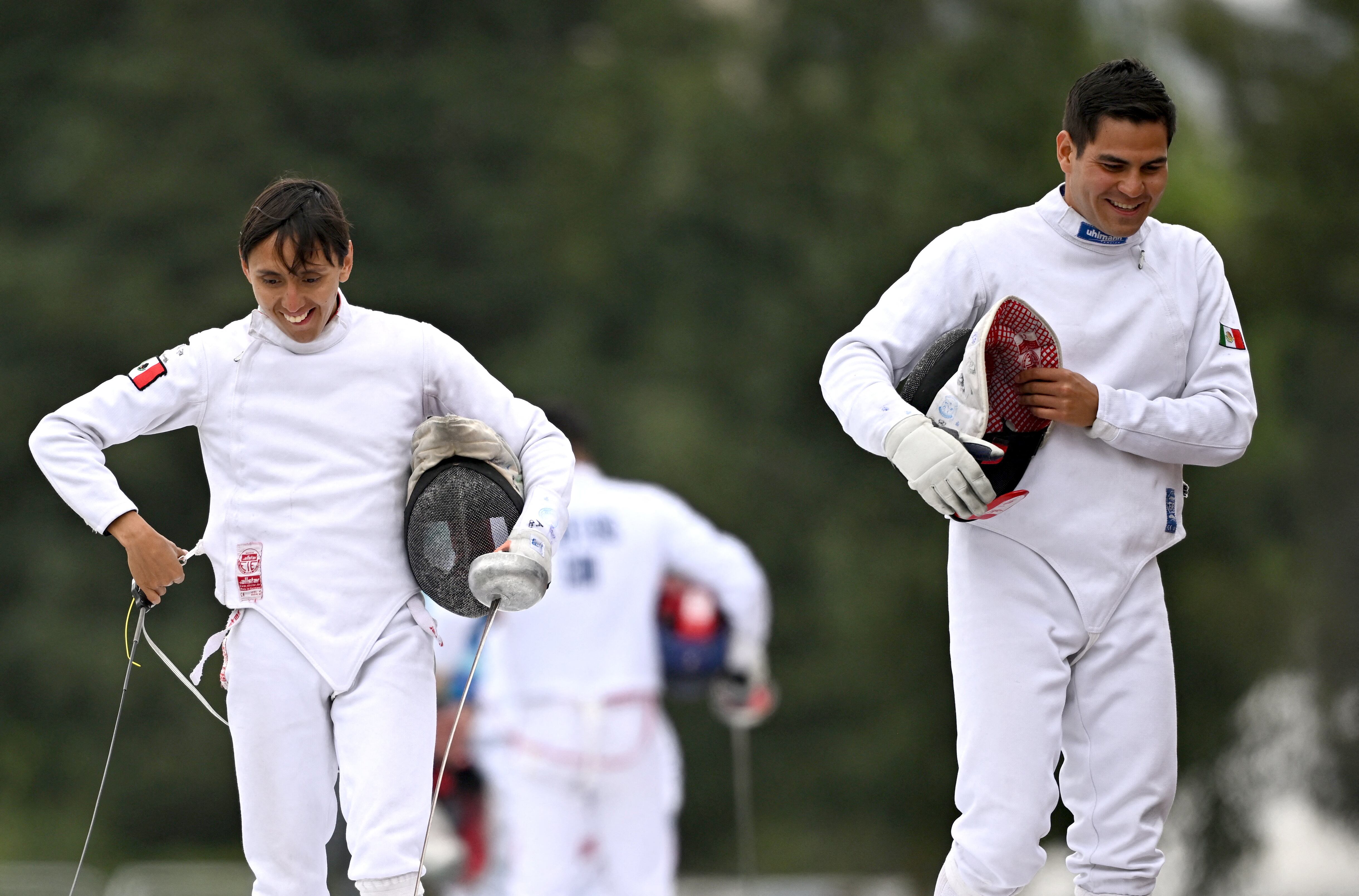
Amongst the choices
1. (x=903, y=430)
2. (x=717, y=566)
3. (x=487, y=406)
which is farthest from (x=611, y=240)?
(x=903, y=430)

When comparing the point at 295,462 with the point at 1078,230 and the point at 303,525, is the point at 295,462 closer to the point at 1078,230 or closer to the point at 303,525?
the point at 303,525

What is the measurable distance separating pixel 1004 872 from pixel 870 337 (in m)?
1.02

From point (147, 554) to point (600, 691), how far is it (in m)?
2.71

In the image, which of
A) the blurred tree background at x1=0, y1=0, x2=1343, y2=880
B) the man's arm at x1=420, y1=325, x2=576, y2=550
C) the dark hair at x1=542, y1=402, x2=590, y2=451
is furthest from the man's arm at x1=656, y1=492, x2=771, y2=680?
the blurred tree background at x1=0, y1=0, x2=1343, y2=880

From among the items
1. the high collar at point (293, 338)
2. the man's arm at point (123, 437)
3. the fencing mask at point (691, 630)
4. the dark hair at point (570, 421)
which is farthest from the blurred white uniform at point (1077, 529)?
the fencing mask at point (691, 630)

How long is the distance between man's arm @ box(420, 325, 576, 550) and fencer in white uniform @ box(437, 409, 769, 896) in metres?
1.97

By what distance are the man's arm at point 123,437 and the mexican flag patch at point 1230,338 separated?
1.97 meters

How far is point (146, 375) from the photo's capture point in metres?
3.11

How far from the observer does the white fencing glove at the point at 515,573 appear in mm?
2951

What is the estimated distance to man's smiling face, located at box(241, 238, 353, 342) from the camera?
3043 millimetres

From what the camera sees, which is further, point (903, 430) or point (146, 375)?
point (146, 375)

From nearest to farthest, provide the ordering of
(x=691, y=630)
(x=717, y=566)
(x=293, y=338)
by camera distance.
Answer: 1. (x=293, y=338)
2. (x=717, y=566)
3. (x=691, y=630)

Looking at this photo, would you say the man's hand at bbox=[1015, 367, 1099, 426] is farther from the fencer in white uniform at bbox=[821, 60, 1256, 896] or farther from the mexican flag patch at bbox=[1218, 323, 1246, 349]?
the mexican flag patch at bbox=[1218, 323, 1246, 349]

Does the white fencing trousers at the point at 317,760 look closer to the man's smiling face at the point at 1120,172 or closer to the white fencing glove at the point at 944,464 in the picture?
the white fencing glove at the point at 944,464
